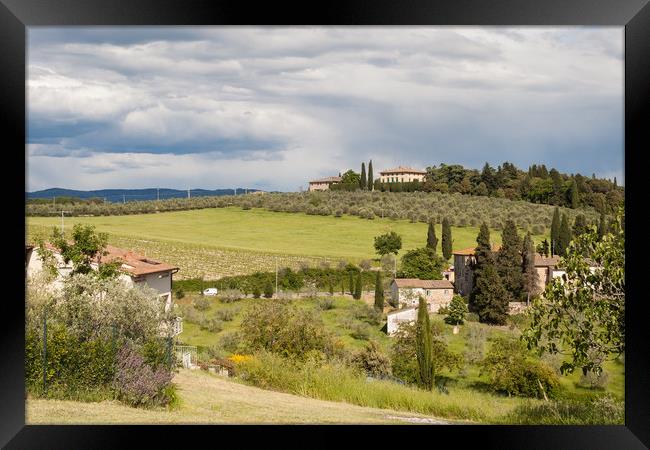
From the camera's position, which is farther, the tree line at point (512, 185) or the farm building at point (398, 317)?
the tree line at point (512, 185)

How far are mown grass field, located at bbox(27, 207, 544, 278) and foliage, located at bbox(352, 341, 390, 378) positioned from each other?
1052 centimetres

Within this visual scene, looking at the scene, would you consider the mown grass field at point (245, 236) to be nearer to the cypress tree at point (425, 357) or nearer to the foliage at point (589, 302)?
the cypress tree at point (425, 357)

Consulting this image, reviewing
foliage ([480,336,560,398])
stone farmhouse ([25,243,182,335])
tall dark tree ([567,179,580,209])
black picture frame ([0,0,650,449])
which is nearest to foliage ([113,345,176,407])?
black picture frame ([0,0,650,449])

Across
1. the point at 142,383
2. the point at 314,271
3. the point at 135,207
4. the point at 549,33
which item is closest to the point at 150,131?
the point at 135,207

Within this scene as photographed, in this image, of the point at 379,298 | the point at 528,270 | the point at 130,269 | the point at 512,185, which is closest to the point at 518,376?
the point at 528,270

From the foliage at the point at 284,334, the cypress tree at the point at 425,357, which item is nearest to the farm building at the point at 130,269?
the foliage at the point at 284,334

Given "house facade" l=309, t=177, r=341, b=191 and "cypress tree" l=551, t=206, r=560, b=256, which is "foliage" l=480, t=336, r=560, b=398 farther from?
"house facade" l=309, t=177, r=341, b=191

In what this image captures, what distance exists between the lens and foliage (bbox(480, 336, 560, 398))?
49.4ft

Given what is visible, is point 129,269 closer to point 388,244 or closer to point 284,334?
point 284,334

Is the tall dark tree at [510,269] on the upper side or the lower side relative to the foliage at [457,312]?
upper

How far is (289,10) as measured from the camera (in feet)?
12.3

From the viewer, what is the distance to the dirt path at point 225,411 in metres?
4.97

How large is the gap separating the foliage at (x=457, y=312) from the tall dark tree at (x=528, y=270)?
193 cm

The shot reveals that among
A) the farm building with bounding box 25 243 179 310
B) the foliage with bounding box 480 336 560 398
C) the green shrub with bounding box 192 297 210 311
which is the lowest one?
the foliage with bounding box 480 336 560 398
